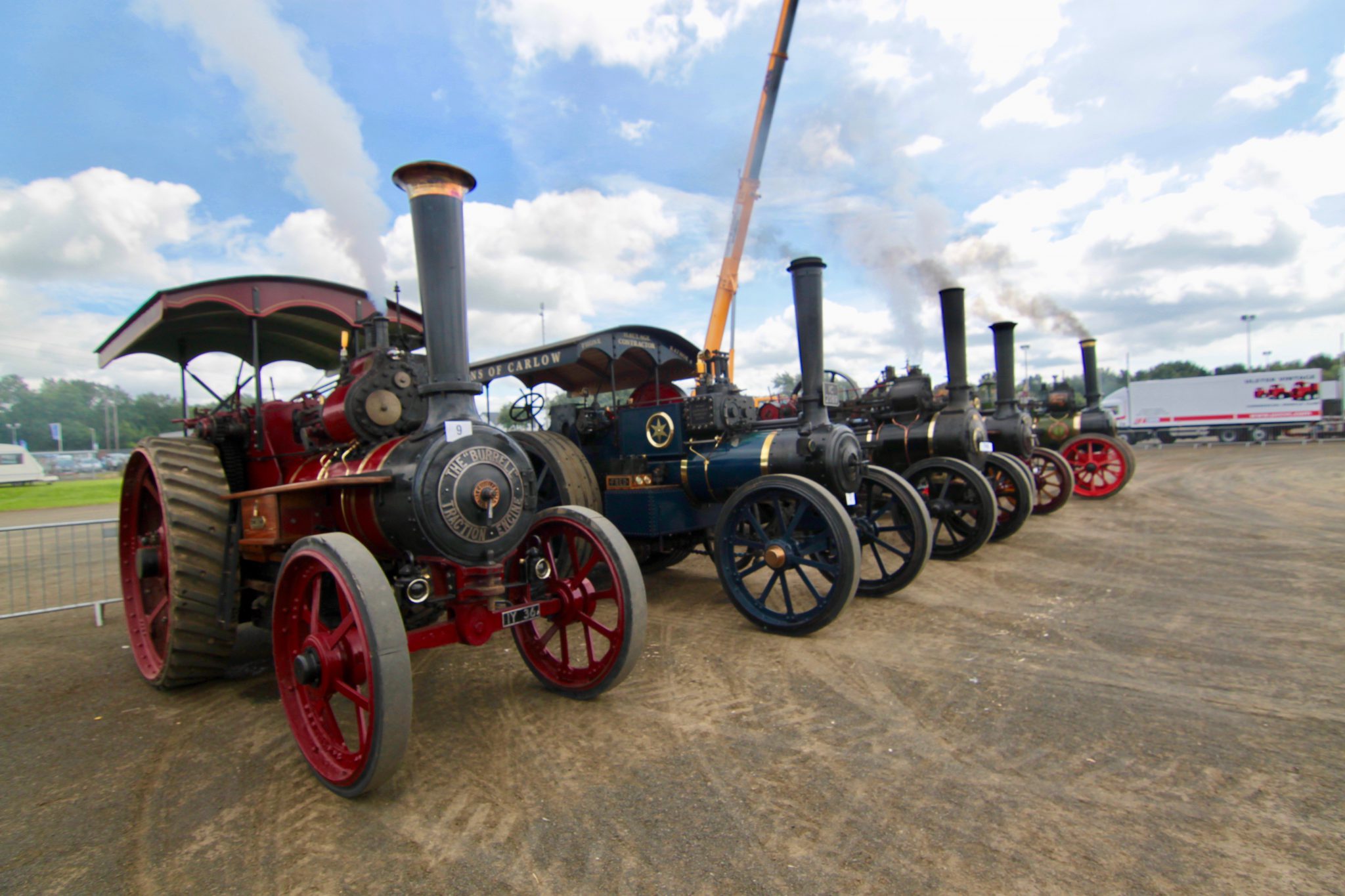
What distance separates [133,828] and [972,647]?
12.7ft

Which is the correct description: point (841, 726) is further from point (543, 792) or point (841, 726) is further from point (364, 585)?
point (364, 585)

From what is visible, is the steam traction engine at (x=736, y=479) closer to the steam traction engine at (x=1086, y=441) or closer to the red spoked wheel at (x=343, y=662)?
the red spoked wheel at (x=343, y=662)

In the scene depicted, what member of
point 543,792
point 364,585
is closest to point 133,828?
point 364,585

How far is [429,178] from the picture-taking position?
9.44 ft

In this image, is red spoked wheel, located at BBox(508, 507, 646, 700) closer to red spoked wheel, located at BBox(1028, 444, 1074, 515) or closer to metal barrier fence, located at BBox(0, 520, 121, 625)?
metal barrier fence, located at BBox(0, 520, 121, 625)

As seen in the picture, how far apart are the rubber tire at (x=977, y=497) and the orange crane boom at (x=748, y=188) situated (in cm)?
1514

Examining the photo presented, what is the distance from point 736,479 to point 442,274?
2793 mm

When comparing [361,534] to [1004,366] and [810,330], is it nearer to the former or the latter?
A: [810,330]

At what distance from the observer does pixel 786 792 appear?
2.35 metres

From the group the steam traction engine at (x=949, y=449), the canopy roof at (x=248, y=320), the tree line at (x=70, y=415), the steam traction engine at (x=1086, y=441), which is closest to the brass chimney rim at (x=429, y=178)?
the canopy roof at (x=248, y=320)

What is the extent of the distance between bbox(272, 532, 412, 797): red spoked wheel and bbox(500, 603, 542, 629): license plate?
0.50 m

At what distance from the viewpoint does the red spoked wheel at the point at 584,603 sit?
2996 mm

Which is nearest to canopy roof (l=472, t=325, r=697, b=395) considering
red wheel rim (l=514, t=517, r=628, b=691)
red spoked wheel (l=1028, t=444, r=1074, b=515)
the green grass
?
red wheel rim (l=514, t=517, r=628, b=691)

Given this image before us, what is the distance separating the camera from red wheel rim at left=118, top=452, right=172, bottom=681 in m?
3.74
